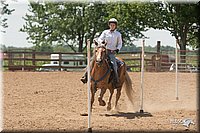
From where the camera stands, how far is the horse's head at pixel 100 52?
23.5 ft

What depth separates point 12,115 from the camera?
24.3 ft

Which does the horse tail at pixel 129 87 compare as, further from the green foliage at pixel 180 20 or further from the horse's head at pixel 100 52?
the green foliage at pixel 180 20

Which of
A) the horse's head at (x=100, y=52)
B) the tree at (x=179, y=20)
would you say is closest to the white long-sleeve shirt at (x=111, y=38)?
the horse's head at (x=100, y=52)

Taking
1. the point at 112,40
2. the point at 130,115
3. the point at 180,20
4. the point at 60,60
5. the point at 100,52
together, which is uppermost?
the point at 180,20

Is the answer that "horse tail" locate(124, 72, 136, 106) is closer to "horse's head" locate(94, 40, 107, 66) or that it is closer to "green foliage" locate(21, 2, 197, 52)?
"horse's head" locate(94, 40, 107, 66)

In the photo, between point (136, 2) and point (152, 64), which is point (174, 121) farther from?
point (136, 2)

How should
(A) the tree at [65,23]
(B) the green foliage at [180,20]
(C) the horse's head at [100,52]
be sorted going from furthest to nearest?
1. (A) the tree at [65,23]
2. (B) the green foliage at [180,20]
3. (C) the horse's head at [100,52]

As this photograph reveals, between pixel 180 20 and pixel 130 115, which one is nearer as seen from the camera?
pixel 130 115

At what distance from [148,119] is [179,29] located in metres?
22.4

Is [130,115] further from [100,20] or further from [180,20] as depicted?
[100,20]

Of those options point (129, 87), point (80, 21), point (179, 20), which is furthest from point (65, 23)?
point (129, 87)

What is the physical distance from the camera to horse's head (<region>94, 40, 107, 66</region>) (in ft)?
23.5

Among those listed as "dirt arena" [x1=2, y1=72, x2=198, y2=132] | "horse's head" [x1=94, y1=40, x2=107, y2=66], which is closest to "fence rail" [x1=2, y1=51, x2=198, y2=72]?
"dirt arena" [x1=2, y1=72, x2=198, y2=132]

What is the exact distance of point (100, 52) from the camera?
7.17 metres
